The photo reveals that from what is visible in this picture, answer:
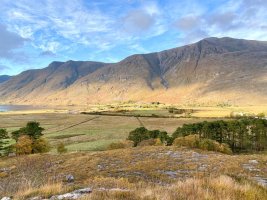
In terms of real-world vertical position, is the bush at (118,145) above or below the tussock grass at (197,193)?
below

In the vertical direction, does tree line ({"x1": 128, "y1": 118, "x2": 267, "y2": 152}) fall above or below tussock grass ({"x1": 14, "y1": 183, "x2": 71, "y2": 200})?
below

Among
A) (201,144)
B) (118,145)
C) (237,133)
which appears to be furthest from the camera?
(237,133)

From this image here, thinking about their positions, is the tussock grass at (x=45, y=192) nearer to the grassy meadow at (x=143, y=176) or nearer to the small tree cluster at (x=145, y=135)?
the grassy meadow at (x=143, y=176)

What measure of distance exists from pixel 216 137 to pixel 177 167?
3723 inches

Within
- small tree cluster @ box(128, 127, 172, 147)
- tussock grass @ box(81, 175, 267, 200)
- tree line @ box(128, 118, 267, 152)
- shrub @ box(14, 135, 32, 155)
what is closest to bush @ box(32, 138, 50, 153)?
shrub @ box(14, 135, 32, 155)

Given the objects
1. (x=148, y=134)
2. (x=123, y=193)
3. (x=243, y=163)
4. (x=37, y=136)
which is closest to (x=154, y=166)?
(x=243, y=163)

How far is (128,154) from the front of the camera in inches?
1122

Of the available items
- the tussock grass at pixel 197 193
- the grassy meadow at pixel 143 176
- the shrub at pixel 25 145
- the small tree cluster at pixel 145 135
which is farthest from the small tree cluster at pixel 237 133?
the tussock grass at pixel 197 193

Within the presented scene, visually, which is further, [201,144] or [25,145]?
[201,144]

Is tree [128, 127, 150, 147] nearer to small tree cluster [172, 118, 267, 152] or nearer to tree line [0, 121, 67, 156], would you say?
small tree cluster [172, 118, 267, 152]

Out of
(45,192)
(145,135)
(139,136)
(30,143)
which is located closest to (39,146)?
(30,143)

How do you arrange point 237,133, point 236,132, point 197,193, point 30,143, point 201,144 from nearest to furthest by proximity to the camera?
point 197,193 < point 30,143 < point 201,144 < point 236,132 < point 237,133

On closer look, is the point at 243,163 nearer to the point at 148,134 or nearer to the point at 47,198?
the point at 47,198

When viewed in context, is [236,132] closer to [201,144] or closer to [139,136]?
[139,136]
